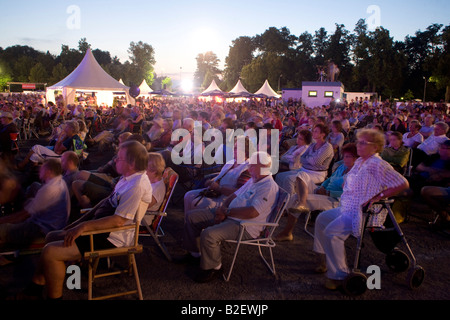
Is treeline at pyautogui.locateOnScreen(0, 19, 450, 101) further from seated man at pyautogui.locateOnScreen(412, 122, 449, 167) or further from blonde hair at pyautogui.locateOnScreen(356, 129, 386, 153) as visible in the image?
blonde hair at pyautogui.locateOnScreen(356, 129, 386, 153)

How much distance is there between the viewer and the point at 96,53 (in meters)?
96.0

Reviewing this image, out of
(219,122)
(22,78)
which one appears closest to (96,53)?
(22,78)

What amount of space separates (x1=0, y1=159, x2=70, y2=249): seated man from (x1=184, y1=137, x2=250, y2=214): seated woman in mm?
1561

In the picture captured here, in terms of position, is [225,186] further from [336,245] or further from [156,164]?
[336,245]

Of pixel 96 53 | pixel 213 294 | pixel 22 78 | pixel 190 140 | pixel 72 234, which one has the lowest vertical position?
pixel 213 294

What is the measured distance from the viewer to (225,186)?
180 inches

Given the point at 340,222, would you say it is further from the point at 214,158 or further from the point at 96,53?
the point at 96,53

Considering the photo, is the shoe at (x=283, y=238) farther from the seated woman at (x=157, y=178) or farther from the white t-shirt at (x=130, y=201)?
the white t-shirt at (x=130, y=201)

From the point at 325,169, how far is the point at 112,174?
3635mm

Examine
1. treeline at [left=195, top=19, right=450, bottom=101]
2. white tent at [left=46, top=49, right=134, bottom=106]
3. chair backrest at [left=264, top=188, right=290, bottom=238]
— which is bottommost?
chair backrest at [left=264, top=188, right=290, bottom=238]

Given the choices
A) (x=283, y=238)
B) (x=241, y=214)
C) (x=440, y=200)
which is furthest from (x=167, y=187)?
(x=440, y=200)

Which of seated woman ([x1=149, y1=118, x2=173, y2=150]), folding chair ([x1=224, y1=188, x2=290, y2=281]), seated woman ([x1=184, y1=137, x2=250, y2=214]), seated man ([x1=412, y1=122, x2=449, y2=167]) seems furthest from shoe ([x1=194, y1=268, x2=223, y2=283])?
seated man ([x1=412, y1=122, x2=449, y2=167])

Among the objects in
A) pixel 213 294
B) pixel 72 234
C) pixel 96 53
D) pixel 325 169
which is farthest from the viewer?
pixel 96 53

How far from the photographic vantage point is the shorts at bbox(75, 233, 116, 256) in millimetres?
2861
